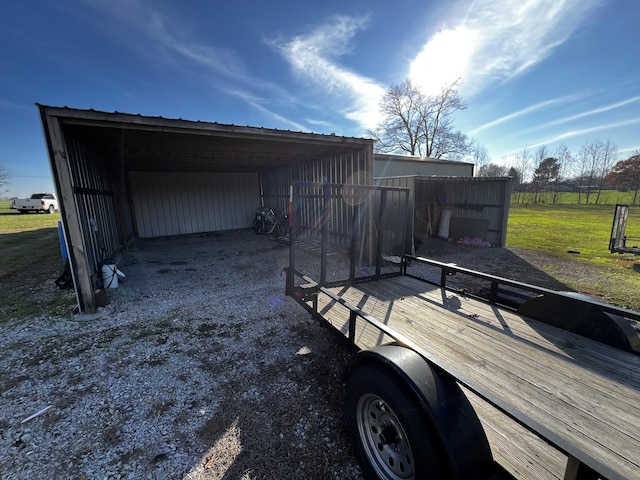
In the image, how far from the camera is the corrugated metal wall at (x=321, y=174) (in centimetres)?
671

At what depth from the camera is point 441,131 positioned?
94.5 feet

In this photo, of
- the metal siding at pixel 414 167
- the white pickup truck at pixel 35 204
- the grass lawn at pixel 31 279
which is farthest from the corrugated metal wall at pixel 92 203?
the white pickup truck at pixel 35 204

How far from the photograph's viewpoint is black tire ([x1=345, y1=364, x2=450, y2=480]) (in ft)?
4.38

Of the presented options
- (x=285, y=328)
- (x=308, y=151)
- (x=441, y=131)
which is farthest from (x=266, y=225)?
(x=441, y=131)

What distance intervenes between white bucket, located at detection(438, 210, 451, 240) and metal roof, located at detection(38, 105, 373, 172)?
6.02 metres

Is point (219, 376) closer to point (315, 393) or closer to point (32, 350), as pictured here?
point (315, 393)

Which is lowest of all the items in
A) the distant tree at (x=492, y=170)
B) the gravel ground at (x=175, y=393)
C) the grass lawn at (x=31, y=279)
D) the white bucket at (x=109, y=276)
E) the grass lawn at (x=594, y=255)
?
the grass lawn at (x=594, y=255)

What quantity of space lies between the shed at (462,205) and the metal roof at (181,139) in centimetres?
316

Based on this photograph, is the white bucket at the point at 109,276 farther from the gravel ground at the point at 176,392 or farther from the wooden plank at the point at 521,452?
the wooden plank at the point at 521,452

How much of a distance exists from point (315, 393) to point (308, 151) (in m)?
6.59

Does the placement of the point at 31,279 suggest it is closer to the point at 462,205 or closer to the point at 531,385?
the point at 531,385

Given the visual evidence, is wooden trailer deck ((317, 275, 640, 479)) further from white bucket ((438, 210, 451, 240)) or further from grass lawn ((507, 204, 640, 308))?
white bucket ((438, 210, 451, 240))

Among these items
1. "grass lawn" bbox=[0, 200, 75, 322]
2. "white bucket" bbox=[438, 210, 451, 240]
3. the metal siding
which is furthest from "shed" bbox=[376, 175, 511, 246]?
"grass lawn" bbox=[0, 200, 75, 322]

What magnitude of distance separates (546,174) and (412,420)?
Result: 43394 mm
